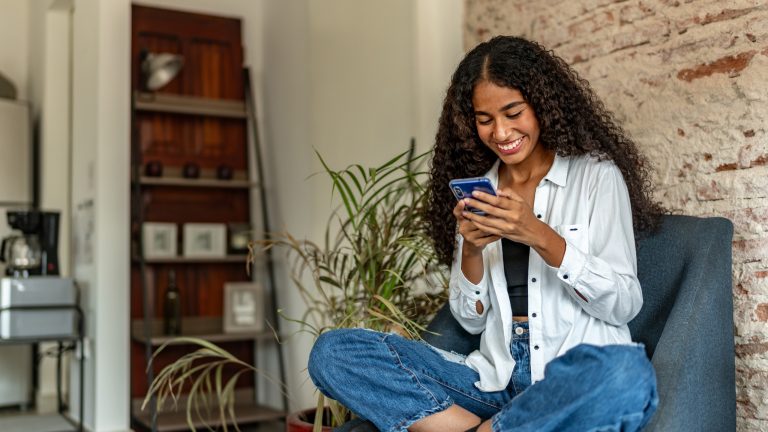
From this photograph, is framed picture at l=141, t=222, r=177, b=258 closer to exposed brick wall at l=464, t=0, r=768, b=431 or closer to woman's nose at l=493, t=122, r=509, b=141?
exposed brick wall at l=464, t=0, r=768, b=431

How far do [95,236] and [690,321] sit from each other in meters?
3.62

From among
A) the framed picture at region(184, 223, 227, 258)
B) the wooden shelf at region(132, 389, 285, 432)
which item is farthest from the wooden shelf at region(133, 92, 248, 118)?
the wooden shelf at region(132, 389, 285, 432)

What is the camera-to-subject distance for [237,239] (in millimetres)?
4973

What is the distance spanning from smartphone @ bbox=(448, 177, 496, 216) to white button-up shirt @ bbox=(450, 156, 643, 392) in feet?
0.75

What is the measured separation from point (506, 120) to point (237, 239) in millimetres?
3070

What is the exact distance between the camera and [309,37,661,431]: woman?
195 centimetres

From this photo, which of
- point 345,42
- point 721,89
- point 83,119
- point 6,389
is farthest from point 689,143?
point 6,389

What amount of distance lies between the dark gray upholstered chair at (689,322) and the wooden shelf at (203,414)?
8.06 ft

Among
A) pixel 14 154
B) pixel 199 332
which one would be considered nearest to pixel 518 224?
pixel 199 332

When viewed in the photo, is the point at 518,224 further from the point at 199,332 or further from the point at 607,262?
the point at 199,332

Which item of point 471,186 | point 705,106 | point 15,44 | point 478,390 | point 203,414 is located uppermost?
point 15,44

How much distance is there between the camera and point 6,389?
6.00 meters

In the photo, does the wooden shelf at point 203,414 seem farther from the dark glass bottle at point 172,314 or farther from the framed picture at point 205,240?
the framed picture at point 205,240

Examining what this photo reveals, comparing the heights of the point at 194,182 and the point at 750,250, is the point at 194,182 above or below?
above
